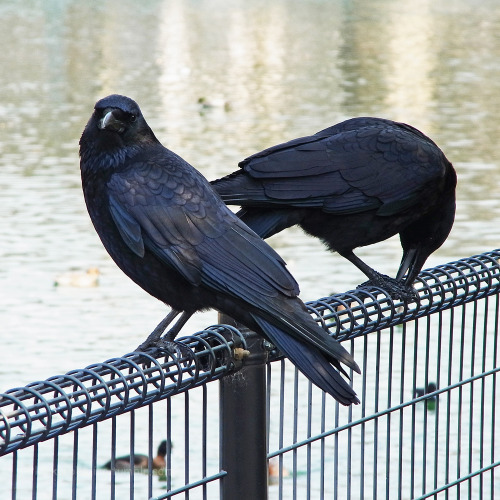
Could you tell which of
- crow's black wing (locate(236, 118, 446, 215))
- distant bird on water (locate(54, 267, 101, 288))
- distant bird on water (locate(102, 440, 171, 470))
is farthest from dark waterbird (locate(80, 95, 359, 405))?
distant bird on water (locate(54, 267, 101, 288))

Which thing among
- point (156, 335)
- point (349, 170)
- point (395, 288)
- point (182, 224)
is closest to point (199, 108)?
point (349, 170)

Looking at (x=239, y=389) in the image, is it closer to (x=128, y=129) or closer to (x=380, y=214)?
(x=128, y=129)

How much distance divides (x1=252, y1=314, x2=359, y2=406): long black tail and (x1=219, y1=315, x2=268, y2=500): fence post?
116 mm

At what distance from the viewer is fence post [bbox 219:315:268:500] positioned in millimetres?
2324

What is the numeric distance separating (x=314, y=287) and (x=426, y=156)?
2.96 metres

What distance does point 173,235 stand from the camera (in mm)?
3012

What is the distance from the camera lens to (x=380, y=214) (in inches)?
162

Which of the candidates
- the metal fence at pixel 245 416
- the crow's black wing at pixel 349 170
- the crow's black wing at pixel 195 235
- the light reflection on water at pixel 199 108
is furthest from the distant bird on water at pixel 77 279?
the crow's black wing at pixel 195 235

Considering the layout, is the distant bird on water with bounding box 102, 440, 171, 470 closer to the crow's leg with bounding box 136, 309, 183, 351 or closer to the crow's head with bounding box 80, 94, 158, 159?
the crow's leg with bounding box 136, 309, 183, 351

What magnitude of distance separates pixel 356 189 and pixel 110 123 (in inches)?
46.5

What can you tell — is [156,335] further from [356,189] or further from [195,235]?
[356,189]

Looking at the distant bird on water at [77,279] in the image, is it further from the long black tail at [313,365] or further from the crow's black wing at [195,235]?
the long black tail at [313,365]

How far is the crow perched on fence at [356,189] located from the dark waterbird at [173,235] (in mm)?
725

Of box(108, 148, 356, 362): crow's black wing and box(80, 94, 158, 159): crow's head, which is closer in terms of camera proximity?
box(108, 148, 356, 362): crow's black wing
